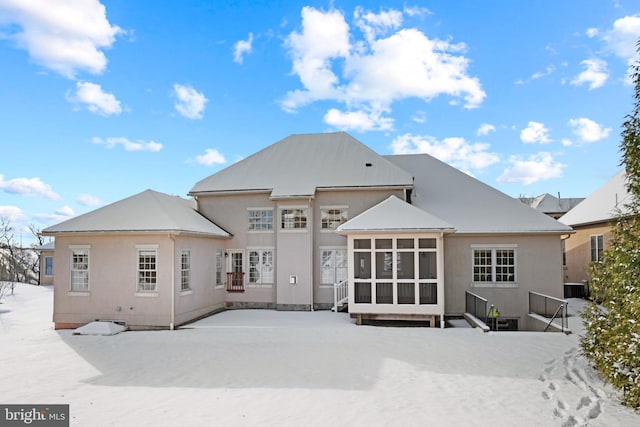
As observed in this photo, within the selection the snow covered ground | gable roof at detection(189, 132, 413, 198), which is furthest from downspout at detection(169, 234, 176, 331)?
gable roof at detection(189, 132, 413, 198)

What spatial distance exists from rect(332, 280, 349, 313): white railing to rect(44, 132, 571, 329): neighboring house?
270 mm

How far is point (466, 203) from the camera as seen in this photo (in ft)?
58.9

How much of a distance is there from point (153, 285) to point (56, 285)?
392cm

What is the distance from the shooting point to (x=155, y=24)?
1519 centimetres

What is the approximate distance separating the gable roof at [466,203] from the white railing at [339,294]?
4823 millimetres

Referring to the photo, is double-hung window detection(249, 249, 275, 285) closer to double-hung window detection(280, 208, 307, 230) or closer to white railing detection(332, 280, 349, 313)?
double-hung window detection(280, 208, 307, 230)

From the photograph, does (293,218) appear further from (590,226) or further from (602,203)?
(602,203)

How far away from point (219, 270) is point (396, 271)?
8.17 m

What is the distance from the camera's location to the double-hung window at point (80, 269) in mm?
15078

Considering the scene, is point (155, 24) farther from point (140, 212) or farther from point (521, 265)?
point (521, 265)

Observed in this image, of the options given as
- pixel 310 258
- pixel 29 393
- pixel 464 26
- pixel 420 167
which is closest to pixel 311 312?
pixel 310 258

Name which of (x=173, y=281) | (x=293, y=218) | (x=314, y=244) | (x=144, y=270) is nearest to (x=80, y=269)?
(x=144, y=270)

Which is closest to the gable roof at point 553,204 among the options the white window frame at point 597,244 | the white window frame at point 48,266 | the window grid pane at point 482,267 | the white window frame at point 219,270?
the white window frame at point 597,244

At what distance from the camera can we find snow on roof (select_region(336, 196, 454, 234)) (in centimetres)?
1409
